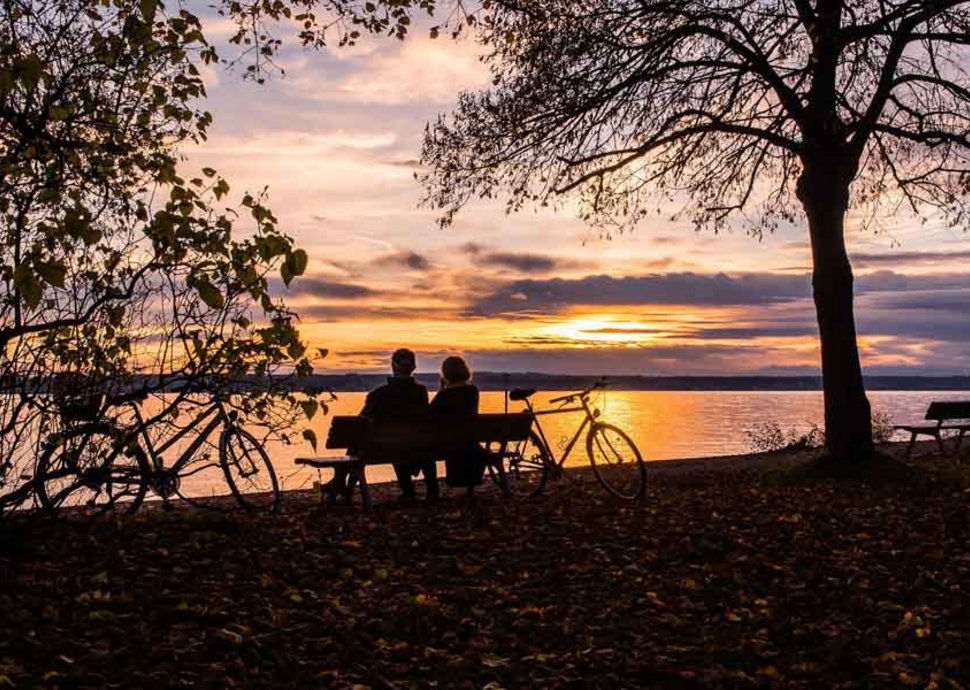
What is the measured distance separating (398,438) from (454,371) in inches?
45.1

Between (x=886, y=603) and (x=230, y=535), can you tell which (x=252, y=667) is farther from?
(x=886, y=603)

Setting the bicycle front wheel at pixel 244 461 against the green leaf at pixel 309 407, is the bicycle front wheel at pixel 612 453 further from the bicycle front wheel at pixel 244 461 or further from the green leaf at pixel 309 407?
the green leaf at pixel 309 407

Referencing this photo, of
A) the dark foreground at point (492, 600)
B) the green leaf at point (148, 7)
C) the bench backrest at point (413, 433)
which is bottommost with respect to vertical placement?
the dark foreground at point (492, 600)

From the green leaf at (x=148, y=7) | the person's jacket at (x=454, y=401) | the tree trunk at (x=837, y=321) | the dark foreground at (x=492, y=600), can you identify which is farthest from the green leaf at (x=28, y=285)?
the tree trunk at (x=837, y=321)

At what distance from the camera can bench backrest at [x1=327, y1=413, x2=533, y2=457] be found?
11.7 meters

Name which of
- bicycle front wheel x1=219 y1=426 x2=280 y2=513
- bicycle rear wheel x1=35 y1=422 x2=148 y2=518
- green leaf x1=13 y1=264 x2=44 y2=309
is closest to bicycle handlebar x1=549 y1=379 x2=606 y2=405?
bicycle front wheel x1=219 y1=426 x2=280 y2=513

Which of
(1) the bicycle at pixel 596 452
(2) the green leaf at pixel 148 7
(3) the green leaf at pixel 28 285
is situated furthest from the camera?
(1) the bicycle at pixel 596 452

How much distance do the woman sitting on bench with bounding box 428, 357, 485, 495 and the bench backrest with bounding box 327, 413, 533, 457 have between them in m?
0.11

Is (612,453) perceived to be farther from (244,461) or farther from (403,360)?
(244,461)

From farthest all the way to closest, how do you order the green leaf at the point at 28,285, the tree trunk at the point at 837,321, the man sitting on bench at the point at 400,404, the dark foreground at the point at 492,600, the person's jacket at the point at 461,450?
the tree trunk at the point at 837,321, the person's jacket at the point at 461,450, the man sitting on bench at the point at 400,404, the dark foreground at the point at 492,600, the green leaf at the point at 28,285

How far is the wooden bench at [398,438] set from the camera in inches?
460

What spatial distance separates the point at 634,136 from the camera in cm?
1614

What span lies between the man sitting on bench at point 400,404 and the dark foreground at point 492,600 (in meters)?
0.63

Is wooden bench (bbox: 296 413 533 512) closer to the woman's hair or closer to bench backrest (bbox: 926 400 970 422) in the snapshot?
the woman's hair
